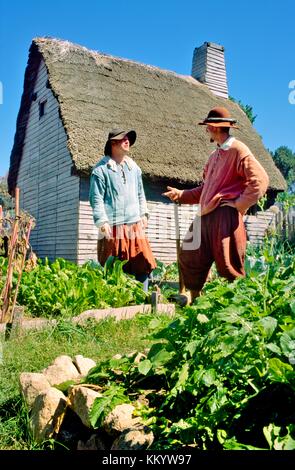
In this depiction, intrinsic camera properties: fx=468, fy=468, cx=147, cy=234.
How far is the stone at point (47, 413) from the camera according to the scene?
1934mm

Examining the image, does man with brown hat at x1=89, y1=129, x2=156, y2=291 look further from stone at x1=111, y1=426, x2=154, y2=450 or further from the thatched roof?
the thatched roof

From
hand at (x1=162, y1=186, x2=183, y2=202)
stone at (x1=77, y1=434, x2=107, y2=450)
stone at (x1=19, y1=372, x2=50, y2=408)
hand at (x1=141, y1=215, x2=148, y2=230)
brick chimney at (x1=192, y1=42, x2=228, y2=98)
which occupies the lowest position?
stone at (x1=77, y1=434, x2=107, y2=450)

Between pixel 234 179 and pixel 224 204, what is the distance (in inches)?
8.6

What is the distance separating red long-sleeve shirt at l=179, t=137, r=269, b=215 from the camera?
3355 mm

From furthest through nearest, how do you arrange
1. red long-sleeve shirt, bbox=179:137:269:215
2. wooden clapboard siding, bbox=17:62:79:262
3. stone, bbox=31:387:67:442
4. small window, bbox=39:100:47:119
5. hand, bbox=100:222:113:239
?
small window, bbox=39:100:47:119, wooden clapboard siding, bbox=17:62:79:262, hand, bbox=100:222:113:239, red long-sleeve shirt, bbox=179:137:269:215, stone, bbox=31:387:67:442

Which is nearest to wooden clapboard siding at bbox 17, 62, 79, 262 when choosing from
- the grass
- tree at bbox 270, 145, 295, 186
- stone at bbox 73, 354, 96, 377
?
the grass

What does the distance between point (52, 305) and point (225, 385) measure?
2.62 meters

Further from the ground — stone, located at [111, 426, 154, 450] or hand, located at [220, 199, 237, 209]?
hand, located at [220, 199, 237, 209]

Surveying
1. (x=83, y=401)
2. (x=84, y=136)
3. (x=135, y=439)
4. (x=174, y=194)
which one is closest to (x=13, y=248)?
(x=174, y=194)

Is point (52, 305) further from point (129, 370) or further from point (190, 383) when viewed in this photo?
point (190, 383)

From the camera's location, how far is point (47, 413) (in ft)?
6.38

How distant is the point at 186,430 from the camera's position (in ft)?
4.52

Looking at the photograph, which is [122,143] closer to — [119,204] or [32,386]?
[119,204]

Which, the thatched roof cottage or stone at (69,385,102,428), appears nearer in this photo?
stone at (69,385,102,428)
